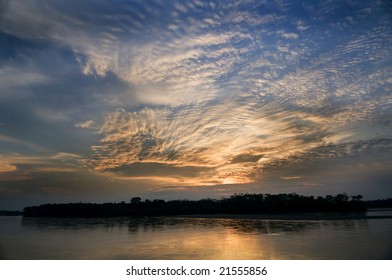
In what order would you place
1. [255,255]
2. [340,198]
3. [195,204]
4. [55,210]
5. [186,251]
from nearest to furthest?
[255,255] → [186,251] → [340,198] → [55,210] → [195,204]

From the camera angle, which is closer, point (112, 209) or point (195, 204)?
point (112, 209)

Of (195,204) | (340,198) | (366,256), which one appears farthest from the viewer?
(195,204)

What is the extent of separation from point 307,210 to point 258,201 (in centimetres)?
1278

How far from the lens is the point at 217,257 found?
12.4 meters

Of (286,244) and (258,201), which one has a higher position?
(258,201)

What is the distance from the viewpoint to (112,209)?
Result: 2990 inches

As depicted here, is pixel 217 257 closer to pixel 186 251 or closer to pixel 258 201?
pixel 186 251

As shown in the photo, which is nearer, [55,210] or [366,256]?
[366,256]
